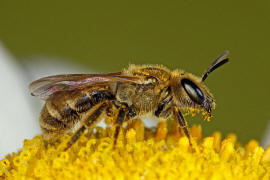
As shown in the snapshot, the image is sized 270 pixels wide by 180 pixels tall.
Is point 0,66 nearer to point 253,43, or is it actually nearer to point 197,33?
point 197,33

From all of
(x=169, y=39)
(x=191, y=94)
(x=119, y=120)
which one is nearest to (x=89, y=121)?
(x=119, y=120)

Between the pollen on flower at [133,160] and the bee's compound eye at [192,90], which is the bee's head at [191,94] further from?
the pollen on flower at [133,160]

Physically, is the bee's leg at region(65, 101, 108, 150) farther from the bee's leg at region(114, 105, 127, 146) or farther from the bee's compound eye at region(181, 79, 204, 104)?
Answer: the bee's compound eye at region(181, 79, 204, 104)

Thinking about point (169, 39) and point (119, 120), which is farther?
point (169, 39)

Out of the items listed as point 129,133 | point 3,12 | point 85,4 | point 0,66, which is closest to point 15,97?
point 0,66

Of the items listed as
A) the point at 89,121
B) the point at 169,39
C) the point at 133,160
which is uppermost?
the point at 169,39

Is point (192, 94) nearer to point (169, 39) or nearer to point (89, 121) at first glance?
point (89, 121)
